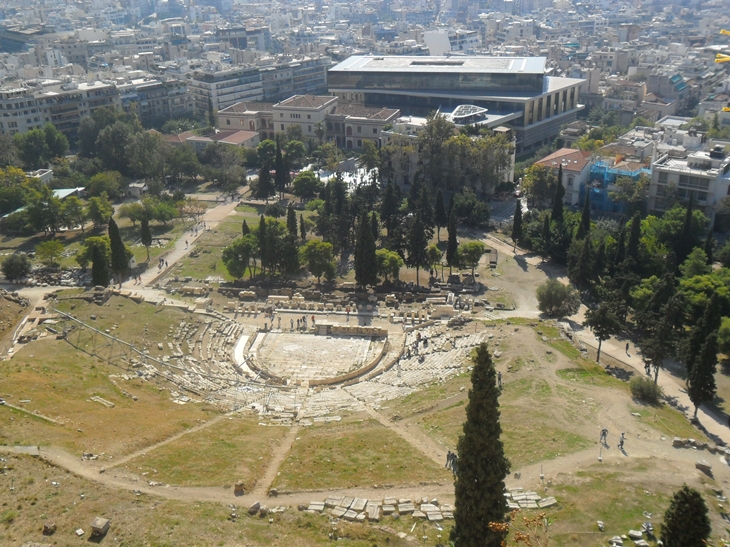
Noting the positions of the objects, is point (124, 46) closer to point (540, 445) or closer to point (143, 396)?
point (143, 396)

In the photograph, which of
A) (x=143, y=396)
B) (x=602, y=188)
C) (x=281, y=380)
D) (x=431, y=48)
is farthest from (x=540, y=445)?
(x=431, y=48)

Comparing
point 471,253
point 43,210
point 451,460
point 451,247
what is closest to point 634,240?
point 471,253

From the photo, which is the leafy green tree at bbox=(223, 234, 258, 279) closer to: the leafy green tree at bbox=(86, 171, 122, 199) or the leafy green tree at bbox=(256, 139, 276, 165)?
the leafy green tree at bbox=(86, 171, 122, 199)

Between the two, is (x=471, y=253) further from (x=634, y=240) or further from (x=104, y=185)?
(x=104, y=185)

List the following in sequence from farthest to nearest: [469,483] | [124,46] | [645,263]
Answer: [124,46]
[645,263]
[469,483]

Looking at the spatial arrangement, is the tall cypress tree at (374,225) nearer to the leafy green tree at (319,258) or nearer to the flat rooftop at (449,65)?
the leafy green tree at (319,258)
